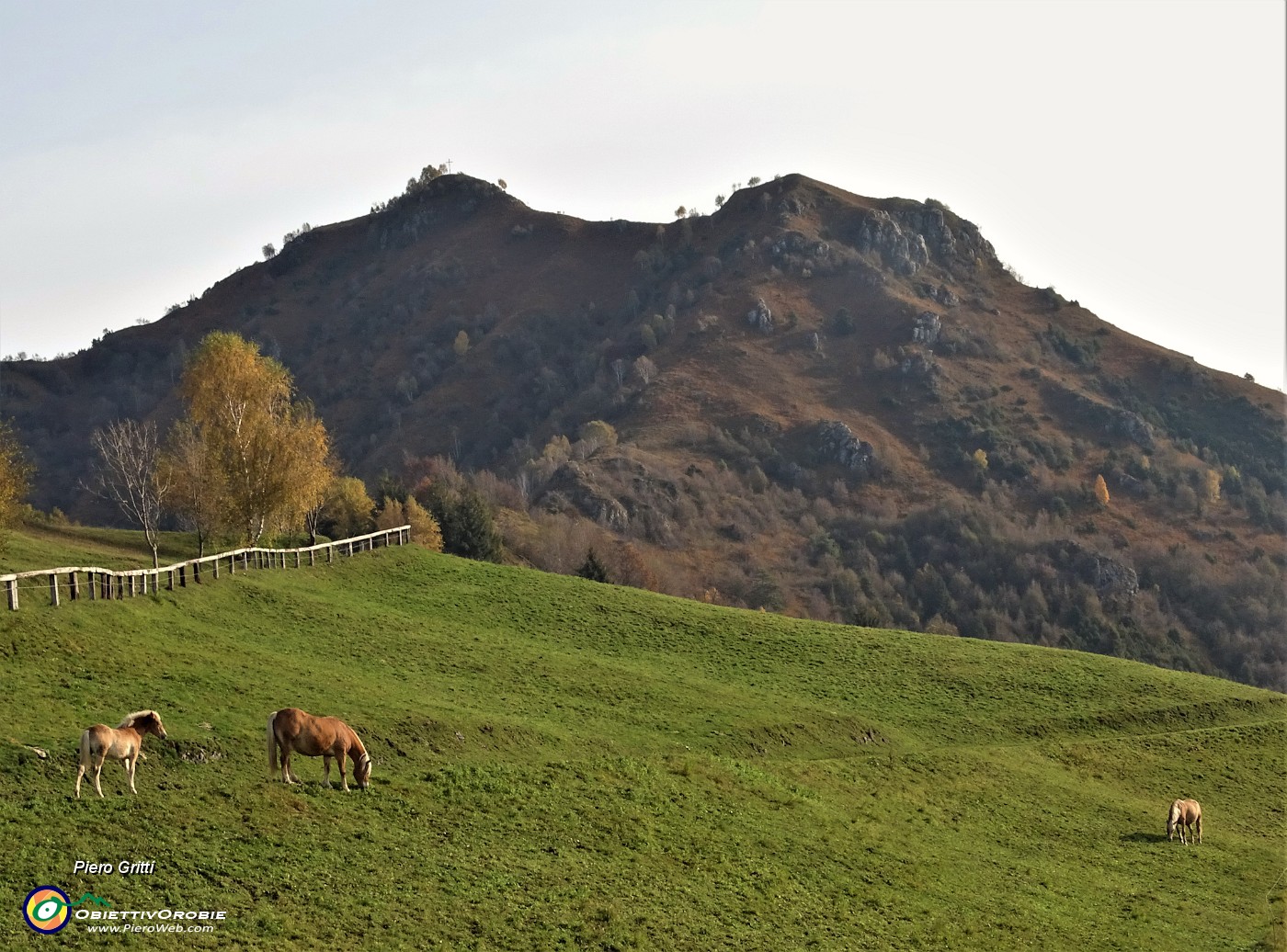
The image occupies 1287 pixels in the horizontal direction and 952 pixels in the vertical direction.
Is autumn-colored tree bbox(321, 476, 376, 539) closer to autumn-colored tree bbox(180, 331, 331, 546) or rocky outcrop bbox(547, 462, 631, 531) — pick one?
autumn-colored tree bbox(180, 331, 331, 546)

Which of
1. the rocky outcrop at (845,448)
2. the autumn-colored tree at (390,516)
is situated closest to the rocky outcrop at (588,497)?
the rocky outcrop at (845,448)

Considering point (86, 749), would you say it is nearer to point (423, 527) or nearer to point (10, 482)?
point (10, 482)

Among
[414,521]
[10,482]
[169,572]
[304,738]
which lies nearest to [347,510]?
[414,521]

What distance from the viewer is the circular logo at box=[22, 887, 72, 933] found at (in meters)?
17.3

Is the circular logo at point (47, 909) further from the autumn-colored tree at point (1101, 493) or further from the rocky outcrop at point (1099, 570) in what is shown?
the autumn-colored tree at point (1101, 493)

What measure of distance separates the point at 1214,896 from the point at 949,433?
168 metres

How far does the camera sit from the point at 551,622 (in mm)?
51344

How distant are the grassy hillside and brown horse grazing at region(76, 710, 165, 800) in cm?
53

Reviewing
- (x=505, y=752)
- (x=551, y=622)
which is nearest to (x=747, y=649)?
(x=551, y=622)

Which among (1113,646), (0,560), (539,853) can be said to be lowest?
(1113,646)

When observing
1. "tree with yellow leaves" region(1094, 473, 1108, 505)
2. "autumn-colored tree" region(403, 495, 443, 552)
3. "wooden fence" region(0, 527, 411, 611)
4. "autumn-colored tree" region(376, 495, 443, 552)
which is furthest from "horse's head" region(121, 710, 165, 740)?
"tree with yellow leaves" region(1094, 473, 1108, 505)

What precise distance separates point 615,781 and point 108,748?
463 inches

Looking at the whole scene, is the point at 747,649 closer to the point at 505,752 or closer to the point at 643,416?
the point at 505,752

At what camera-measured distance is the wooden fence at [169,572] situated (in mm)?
35000
